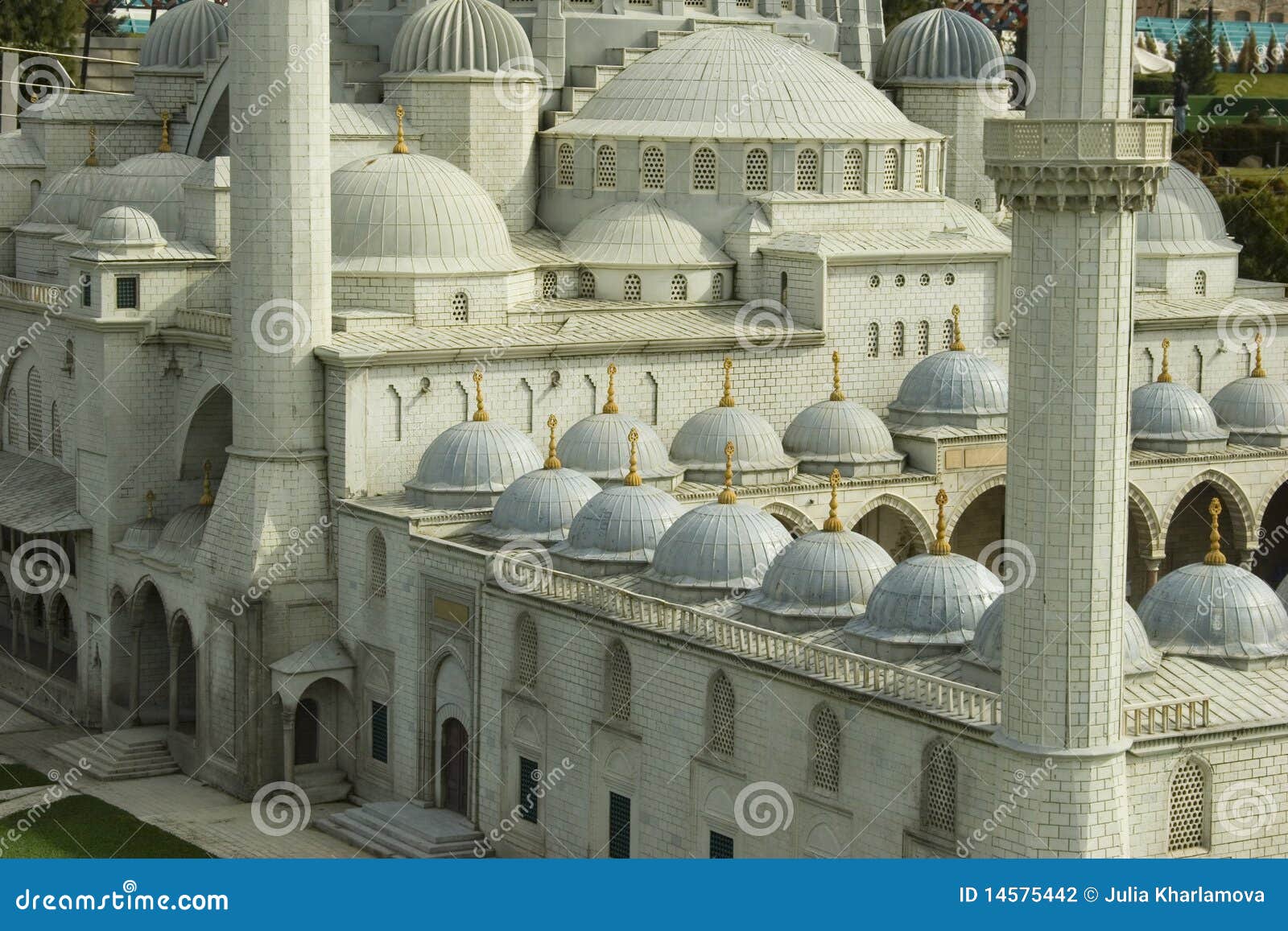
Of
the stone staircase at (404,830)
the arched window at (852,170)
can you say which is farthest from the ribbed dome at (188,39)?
the stone staircase at (404,830)

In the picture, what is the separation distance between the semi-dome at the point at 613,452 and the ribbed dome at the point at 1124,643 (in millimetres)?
10305

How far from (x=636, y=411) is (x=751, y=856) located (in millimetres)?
13180

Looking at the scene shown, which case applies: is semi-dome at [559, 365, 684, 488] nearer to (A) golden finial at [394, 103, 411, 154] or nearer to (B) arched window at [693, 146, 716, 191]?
(A) golden finial at [394, 103, 411, 154]

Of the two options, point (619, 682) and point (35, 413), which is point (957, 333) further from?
point (35, 413)

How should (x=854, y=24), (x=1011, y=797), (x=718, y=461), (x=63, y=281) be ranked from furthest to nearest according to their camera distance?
(x=854, y=24) → (x=63, y=281) → (x=718, y=461) → (x=1011, y=797)

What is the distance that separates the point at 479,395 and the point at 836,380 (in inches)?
258

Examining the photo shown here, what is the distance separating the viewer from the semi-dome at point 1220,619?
113ft

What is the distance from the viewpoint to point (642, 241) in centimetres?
4872

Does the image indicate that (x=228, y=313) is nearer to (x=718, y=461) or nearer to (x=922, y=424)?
(x=718, y=461)

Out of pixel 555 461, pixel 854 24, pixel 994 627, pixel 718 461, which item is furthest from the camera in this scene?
pixel 854 24

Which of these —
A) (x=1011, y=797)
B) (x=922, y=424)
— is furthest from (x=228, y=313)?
(x=1011, y=797)

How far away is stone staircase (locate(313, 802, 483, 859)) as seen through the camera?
127 feet

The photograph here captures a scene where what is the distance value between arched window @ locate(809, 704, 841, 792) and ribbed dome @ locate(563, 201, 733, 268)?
16.4 m

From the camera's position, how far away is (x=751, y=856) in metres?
34.5
